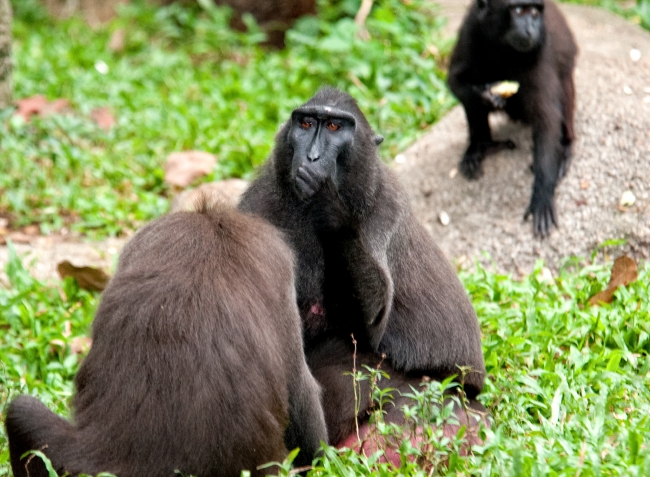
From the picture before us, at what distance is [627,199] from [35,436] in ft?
15.6

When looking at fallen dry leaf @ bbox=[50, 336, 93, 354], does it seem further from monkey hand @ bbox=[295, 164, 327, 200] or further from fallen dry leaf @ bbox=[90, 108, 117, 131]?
fallen dry leaf @ bbox=[90, 108, 117, 131]

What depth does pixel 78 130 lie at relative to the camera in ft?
28.3

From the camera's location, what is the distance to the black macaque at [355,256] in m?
4.10

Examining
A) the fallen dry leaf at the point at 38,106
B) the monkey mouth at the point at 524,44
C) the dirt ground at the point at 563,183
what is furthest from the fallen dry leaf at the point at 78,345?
the monkey mouth at the point at 524,44

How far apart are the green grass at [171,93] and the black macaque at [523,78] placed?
1.04 meters

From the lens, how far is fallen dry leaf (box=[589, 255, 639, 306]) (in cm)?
548

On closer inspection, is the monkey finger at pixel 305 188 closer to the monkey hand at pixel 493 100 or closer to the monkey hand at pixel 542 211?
the monkey hand at pixel 542 211

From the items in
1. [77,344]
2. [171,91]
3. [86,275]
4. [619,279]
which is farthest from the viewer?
[171,91]

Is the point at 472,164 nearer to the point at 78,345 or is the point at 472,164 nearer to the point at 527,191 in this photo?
the point at 527,191

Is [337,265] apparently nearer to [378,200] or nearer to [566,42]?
[378,200]

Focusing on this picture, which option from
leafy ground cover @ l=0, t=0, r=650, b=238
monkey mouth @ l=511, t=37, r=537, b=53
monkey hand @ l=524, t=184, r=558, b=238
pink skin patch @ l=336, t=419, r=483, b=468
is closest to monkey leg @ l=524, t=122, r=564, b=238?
monkey hand @ l=524, t=184, r=558, b=238

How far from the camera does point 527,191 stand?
7.11 m

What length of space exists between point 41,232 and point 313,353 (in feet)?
12.5

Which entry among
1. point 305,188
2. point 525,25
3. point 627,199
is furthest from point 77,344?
point 525,25
